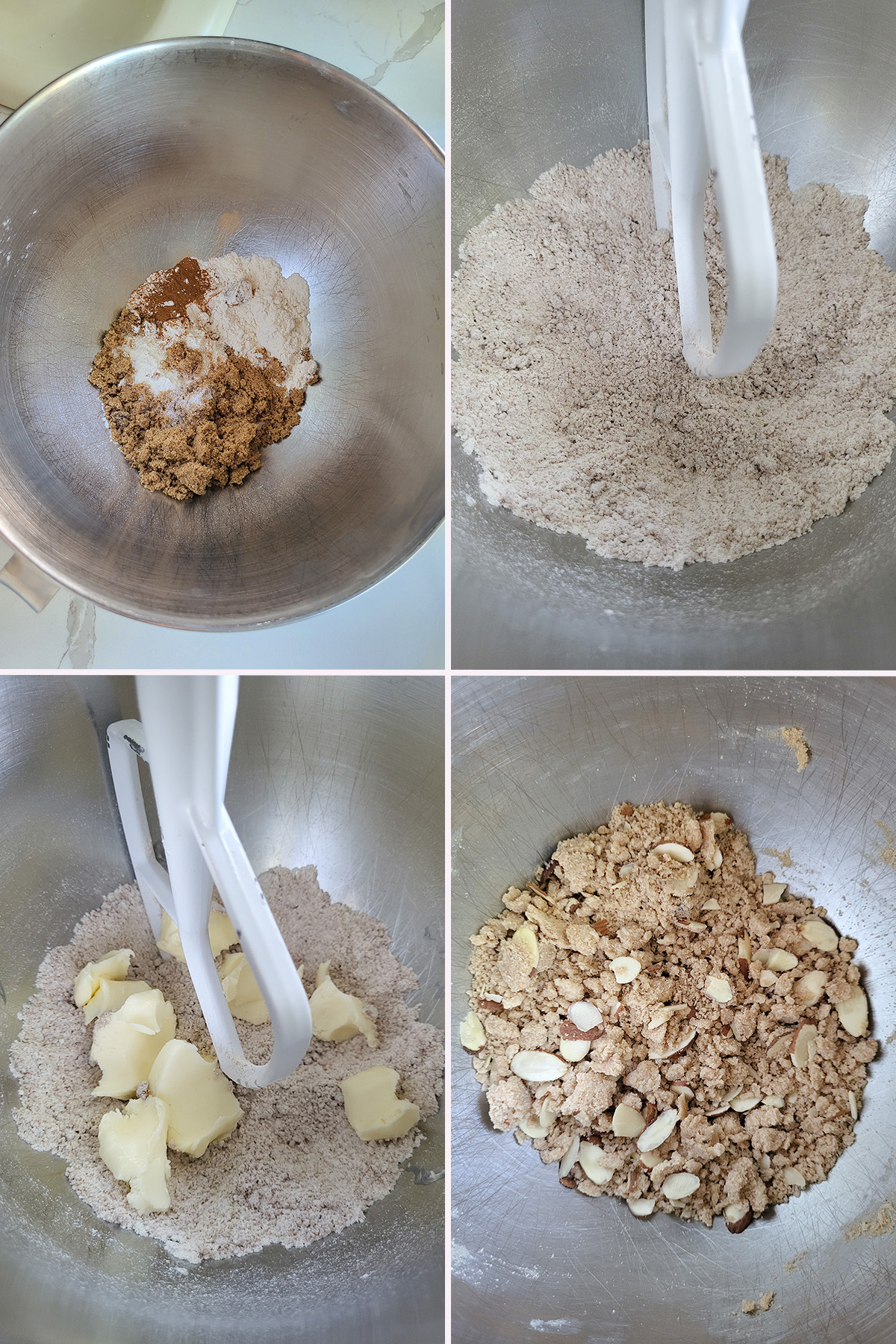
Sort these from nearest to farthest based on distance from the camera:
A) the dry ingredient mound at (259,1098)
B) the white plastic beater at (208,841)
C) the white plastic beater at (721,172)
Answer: the white plastic beater at (721,172) → the white plastic beater at (208,841) → the dry ingredient mound at (259,1098)

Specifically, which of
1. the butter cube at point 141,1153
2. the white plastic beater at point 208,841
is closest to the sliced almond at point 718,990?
the white plastic beater at point 208,841

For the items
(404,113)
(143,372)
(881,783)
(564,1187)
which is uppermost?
(404,113)

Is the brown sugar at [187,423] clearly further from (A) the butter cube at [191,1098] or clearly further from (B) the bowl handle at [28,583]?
(A) the butter cube at [191,1098]

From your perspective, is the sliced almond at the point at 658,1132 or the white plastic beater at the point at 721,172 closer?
the white plastic beater at the point at 721,172

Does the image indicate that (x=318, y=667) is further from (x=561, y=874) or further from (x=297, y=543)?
(x=561, y=874)

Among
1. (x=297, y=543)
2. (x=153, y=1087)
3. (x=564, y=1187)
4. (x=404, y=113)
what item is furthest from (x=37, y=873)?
(x=404, y=113)
